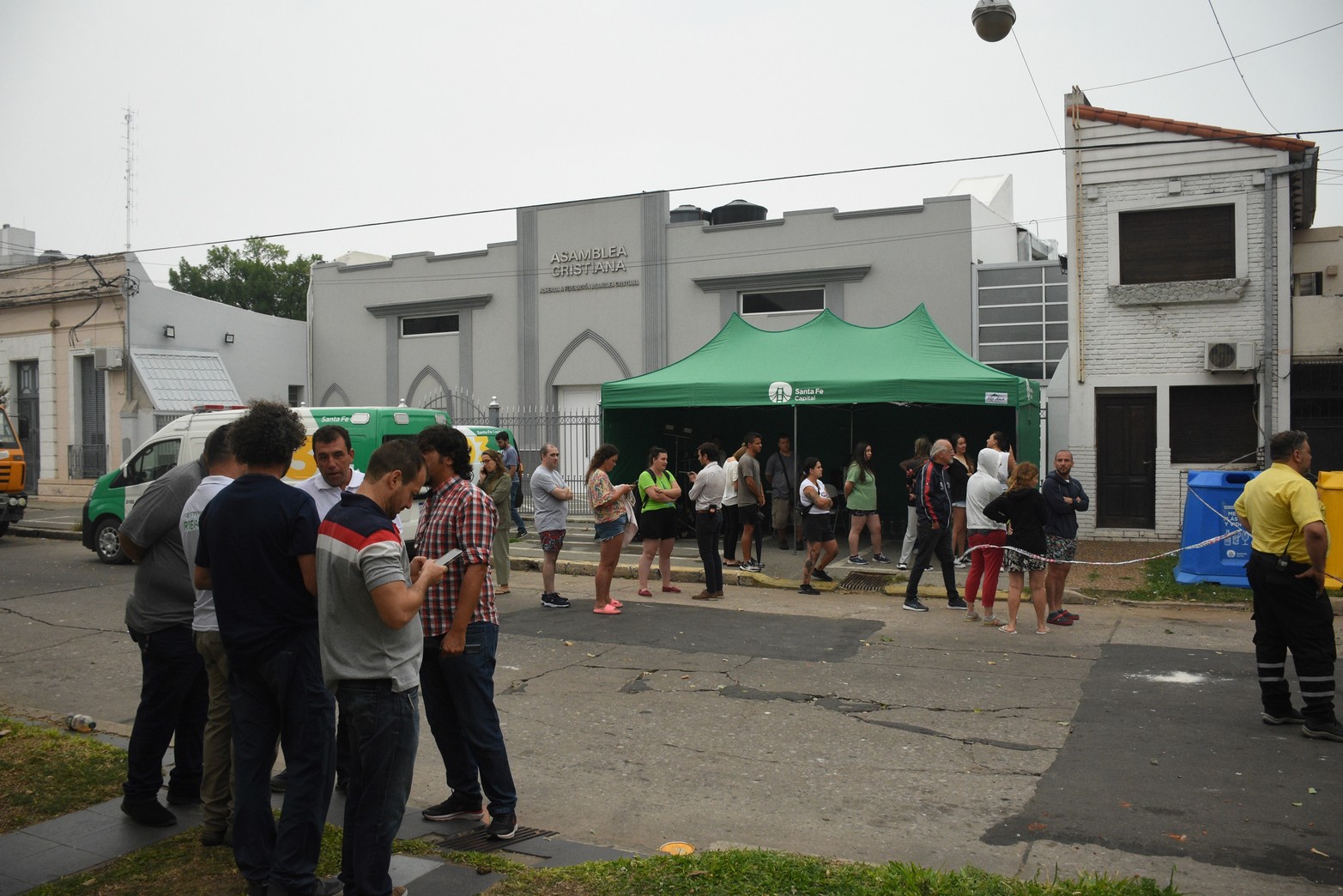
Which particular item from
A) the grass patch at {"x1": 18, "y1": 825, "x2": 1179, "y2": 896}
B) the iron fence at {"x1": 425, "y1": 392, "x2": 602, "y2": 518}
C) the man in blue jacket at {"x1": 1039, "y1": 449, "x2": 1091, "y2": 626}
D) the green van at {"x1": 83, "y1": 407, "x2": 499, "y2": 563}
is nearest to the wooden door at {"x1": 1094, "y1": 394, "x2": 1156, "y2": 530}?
the man in blue jacket at {"x1": 1039, "y1": 449, "x2": 1091, "y2": 626}

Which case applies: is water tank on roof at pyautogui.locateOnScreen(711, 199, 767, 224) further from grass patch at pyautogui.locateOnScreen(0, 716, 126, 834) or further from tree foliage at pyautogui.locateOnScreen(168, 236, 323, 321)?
tree foliage at pyautogui.locateOnScreen(168, 236, 323, 321)

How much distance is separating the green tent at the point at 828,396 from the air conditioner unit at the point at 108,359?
13578 millimetres

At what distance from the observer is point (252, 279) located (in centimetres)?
5041

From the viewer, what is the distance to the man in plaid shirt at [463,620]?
4.63m

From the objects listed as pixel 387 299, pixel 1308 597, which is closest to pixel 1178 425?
pixel 1308 597

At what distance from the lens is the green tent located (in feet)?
46.3

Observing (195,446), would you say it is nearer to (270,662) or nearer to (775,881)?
(270,662)

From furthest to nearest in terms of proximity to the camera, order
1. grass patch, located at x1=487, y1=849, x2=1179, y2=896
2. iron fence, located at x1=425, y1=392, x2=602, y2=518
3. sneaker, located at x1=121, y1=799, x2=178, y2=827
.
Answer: iron fence, located at x1=425, y1=392, x2=602, y2=518 → sneaker, located at x1=121, y1=799, x2=178, y2=827 → grass patch, located at x1=487, y1=849, x2=1179, y2=896

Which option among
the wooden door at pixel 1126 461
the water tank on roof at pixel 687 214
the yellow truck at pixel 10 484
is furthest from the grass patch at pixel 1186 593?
the yellow truck at pixel 10 484

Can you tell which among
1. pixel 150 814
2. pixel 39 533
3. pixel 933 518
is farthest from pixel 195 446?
pixel 150 814

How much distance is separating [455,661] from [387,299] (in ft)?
70.4

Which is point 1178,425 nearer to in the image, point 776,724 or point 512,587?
point 512,587

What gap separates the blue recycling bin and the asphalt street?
1.19 m

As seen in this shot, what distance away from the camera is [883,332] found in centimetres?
1594
